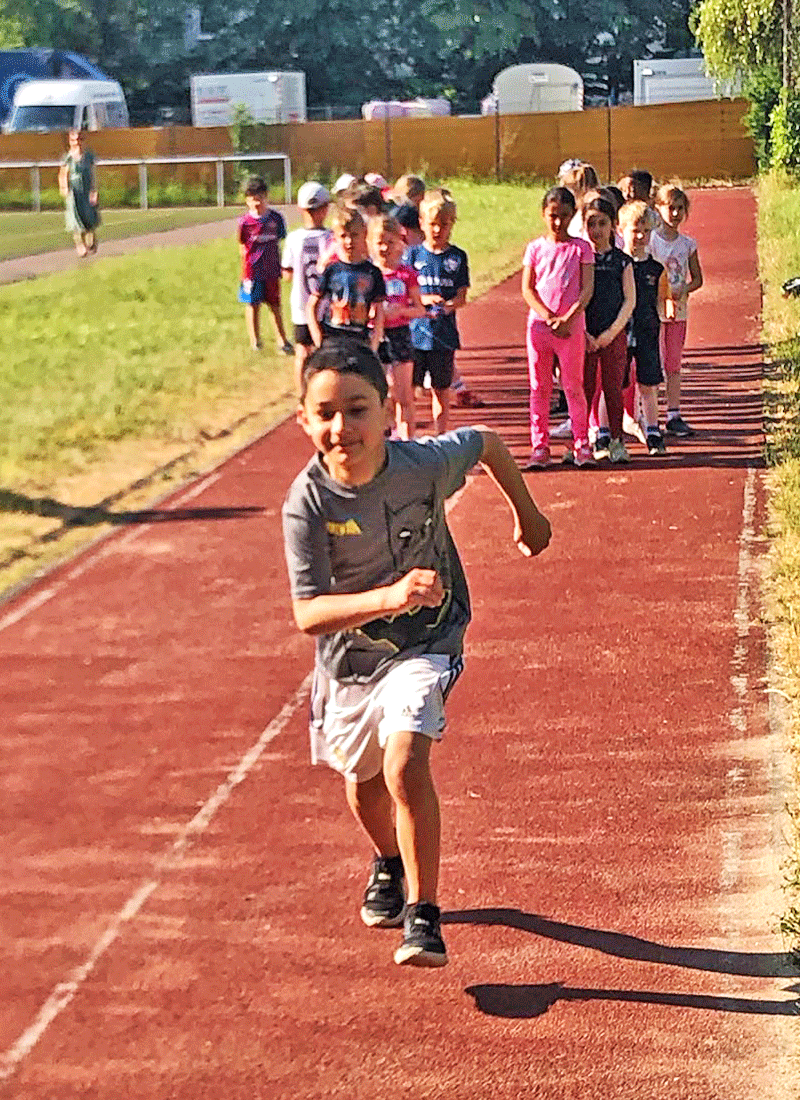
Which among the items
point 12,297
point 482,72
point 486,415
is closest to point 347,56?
point 482,72

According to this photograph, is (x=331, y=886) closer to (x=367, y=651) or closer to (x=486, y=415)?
(x=367, y=651)

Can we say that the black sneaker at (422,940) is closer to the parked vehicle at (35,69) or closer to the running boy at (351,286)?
the running boy at (351,286)

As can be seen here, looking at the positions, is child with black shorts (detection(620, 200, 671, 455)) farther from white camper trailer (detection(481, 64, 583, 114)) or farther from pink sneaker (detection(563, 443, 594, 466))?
white camper trailer (detection(481, 64, 583, 114))

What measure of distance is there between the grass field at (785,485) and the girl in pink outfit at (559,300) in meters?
1.34

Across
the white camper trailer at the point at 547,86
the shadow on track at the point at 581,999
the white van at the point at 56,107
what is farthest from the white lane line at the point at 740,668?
the white camper trailer at the point at 547,86

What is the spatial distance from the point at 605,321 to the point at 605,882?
6478mm

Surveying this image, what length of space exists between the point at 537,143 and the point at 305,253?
41405 mm

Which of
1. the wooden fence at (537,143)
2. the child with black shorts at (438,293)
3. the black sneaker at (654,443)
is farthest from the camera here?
the wooden fence at (537,143)

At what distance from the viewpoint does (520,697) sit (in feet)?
25.3

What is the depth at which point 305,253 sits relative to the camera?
1327cm

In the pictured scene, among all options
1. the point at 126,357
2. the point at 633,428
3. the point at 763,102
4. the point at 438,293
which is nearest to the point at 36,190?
the point at 763,102

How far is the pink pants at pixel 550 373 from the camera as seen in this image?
11.7 m

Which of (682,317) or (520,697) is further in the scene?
(682,317)

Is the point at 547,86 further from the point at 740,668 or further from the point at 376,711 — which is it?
the point at 376,711
